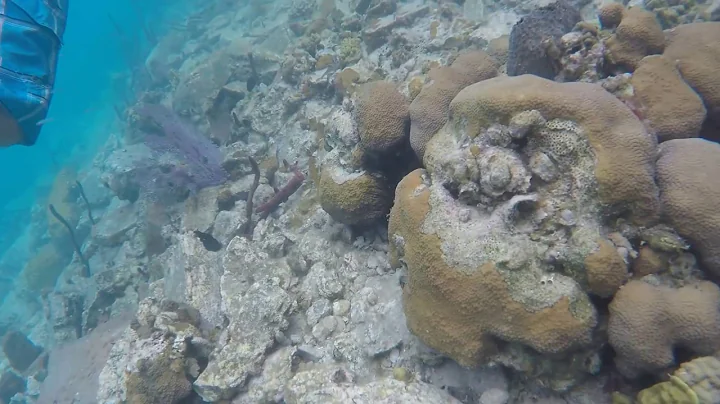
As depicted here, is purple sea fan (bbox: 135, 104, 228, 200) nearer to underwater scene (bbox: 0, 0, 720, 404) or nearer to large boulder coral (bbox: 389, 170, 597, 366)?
underwater scene (bbox: 0, 0, 720, 404)

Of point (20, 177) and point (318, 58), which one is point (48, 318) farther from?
point (20, 177)

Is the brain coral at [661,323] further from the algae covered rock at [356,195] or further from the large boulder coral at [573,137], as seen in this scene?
the algae covered rock at [356,195]

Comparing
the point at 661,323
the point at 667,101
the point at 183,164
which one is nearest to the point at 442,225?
the point at 661,323

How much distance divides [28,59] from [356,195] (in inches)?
133

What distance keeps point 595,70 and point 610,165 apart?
144cm

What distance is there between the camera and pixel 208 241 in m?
6.73

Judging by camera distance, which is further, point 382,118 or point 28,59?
point 382,118

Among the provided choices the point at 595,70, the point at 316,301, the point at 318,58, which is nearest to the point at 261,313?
the point at 316,301

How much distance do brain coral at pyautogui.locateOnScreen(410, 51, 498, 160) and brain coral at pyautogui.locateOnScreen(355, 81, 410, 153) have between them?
204 millimetres

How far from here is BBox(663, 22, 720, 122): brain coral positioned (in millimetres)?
3158

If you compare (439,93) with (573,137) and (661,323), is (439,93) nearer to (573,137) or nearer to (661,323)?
(573,137)

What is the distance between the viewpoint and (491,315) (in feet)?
8.80

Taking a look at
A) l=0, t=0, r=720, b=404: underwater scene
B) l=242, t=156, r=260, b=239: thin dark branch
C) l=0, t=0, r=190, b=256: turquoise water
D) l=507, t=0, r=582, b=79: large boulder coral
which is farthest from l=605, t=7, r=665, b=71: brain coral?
l=0, t=0, r=190, b=256: turquoise water

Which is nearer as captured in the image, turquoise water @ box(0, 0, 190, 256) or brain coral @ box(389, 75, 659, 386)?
brain coral @ box(389, 75, 659, 386)
